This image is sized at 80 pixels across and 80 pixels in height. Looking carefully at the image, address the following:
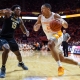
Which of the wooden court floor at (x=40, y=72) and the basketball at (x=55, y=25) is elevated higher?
the basketball at (x=55, y=25)

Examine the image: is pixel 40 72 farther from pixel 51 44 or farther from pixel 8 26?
pixel 8 26

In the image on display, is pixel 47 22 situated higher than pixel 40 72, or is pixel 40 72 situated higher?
pixel 47 22

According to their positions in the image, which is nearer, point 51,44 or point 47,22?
point 51,44

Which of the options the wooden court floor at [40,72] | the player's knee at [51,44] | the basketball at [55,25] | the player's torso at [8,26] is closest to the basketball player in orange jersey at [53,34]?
the player's knee at [51,44]

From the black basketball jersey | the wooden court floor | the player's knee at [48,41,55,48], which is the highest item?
the black basketball jersey

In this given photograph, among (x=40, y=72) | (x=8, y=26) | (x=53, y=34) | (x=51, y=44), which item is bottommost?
(x=40, y=72)

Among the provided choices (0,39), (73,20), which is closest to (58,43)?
(0,39)

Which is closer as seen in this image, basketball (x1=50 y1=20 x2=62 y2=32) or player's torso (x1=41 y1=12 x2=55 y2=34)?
basketball (x1=50 y1=20 x2=62 y2=32)

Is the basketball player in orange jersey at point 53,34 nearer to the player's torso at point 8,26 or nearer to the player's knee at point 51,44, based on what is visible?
the player's knee at point 51,44

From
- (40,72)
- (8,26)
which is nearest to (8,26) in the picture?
(8,26)

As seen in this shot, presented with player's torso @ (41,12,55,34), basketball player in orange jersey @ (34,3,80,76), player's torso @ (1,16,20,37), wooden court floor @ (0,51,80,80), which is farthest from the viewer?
player's torso @ (1,16,20,37)

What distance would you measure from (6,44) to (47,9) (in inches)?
48.9

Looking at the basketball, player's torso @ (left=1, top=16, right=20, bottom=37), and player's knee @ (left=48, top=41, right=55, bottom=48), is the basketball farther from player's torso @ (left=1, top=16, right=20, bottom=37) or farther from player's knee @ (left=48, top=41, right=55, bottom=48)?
player's torso @ (left=1, top=16, right=20, bottom=37)

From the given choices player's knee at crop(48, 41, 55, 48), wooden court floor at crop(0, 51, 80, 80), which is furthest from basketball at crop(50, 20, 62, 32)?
wooden court floor at crop(0, 51, 80, 80)
